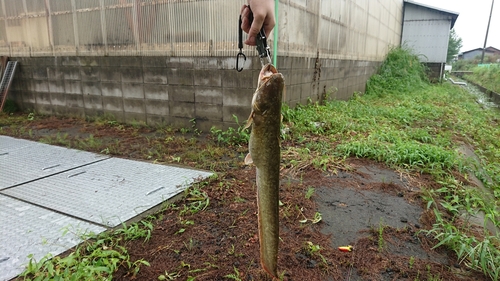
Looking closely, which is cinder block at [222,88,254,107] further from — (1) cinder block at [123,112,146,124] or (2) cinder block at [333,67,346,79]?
(2) cinder block at [333,67,346,79]

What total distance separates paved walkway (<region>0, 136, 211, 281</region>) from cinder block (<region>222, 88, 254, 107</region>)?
1518 millimetres

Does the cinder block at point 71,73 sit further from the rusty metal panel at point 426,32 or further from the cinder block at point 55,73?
the rusty metal panel at point 426,32

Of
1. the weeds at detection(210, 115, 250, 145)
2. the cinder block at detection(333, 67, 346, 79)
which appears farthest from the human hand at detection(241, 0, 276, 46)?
the cinder block at detection(333, 67, 346, 79)

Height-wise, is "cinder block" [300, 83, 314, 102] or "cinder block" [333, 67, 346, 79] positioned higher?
"cinder block" [333, 67, 346, 79]

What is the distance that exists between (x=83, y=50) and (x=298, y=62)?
4.20 metres

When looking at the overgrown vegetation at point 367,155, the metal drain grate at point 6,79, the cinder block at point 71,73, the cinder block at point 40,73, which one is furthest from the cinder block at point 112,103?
the metal drain grate at point 6,79

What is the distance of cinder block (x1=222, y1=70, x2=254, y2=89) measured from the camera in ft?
15.4

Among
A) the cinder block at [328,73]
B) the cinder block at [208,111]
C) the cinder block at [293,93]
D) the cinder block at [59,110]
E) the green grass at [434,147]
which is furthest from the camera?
the cinder block at [328,73]

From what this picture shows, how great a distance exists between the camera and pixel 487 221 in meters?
2.82

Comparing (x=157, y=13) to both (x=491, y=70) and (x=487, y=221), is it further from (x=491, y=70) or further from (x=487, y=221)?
(x=491, y=70)

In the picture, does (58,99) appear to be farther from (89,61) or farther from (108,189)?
(108,189)

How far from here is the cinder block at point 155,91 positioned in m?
5.47

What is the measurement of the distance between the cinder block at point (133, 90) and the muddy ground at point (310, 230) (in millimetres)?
1835

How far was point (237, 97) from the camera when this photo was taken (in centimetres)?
487
